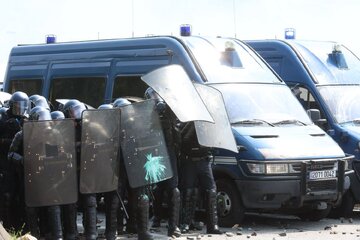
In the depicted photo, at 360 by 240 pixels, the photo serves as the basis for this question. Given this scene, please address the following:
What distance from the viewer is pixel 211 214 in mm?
11180

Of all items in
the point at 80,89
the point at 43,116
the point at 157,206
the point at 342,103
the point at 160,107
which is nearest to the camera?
the point at 43,116

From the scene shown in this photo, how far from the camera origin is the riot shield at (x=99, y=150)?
9938 mm

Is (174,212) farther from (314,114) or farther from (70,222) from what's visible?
(314,114)

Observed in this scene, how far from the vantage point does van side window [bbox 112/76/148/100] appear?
1345cm

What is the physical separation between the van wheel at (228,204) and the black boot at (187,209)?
0.75 m

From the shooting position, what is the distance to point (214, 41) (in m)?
13.3

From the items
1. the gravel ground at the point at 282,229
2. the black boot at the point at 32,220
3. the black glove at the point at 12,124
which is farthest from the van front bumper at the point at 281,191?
the black glove at the point at 12,124

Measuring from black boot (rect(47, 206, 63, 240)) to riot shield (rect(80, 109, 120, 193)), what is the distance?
36 cm

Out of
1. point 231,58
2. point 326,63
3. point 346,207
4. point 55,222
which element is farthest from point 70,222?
point 326,63

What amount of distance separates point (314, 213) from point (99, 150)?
13.9 feet

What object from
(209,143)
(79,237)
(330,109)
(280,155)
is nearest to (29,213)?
(79,237)

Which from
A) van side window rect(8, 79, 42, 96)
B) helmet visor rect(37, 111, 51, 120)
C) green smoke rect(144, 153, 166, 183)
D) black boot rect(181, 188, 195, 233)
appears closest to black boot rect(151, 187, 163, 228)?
black boot rect(181, 188, 195, 233)

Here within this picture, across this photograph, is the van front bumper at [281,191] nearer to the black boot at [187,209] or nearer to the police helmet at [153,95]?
the black boot at [187,209]

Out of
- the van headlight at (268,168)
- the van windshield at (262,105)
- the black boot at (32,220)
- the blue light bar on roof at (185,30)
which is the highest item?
the blue light bar on roof at (185,30)
